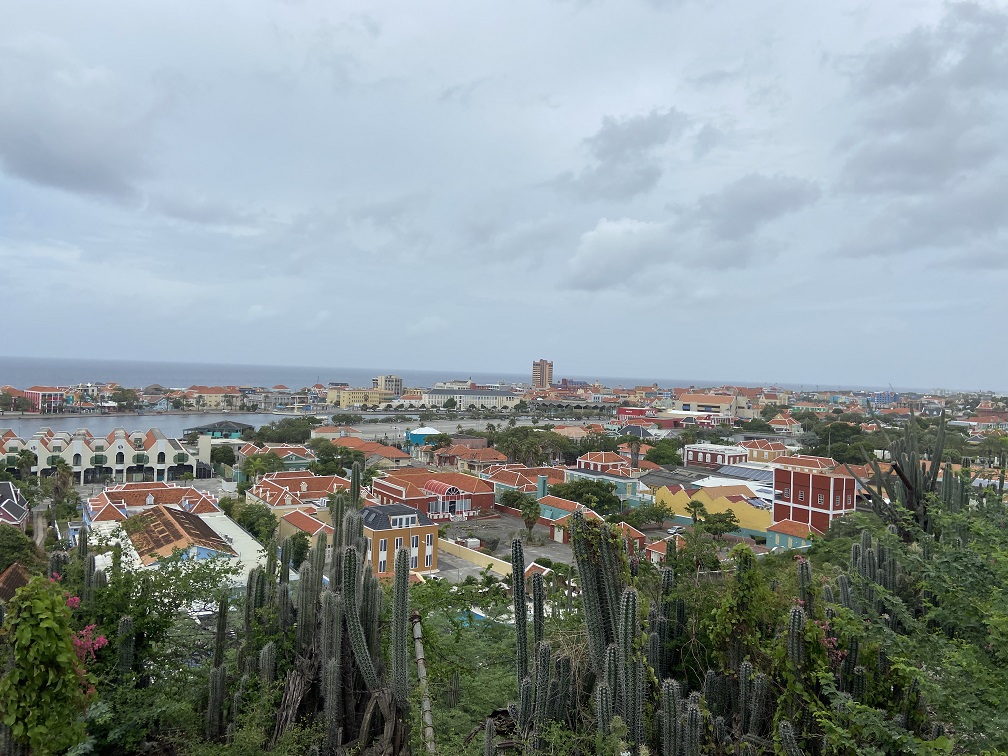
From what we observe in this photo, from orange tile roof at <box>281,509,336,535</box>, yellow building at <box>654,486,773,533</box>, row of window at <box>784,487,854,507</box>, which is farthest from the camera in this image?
yellow building at <box>654,486,773,533</box>

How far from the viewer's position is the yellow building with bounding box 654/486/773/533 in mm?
31109

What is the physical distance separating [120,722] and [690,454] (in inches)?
1947

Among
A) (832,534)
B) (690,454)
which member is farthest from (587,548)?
(690,454)

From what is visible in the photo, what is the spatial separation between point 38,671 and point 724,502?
30584 mm

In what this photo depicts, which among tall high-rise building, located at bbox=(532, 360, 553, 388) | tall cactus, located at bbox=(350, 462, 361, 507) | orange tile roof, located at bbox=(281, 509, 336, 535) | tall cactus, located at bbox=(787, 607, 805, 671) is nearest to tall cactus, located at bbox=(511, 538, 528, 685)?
tall cactus, located at bbox=(787, 607, 805, 671)

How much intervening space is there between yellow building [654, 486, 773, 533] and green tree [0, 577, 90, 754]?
29308mm

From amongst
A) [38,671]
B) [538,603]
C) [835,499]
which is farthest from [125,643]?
[835,499]

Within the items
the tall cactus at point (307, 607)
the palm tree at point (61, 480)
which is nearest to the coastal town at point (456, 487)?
the palm tree at point (61, 480)

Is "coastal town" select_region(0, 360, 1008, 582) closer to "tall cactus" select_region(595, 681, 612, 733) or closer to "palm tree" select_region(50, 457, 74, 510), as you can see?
"palm tree" select_region(50, 457, 74, 510)

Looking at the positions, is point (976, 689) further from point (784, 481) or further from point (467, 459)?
point (467, 459)

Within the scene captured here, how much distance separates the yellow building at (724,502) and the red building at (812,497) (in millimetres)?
951

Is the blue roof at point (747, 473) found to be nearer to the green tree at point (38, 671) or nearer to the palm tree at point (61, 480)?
the palm tree at point (61, 480)

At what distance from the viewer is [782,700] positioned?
5293 mm

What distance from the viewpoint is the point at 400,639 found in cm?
614
